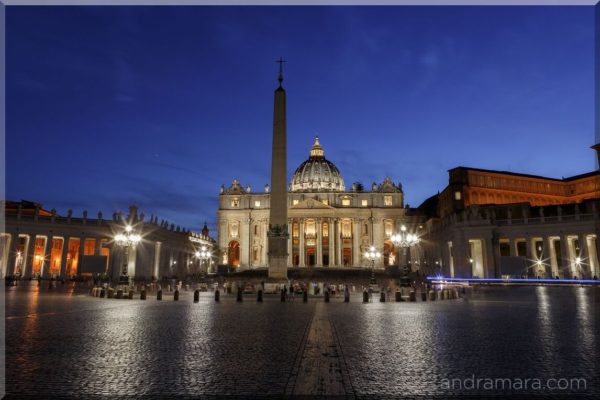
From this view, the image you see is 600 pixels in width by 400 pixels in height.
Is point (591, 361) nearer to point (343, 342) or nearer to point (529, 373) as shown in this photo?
point (529, 373)

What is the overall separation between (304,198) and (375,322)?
86.9 m

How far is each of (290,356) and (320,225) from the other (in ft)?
284

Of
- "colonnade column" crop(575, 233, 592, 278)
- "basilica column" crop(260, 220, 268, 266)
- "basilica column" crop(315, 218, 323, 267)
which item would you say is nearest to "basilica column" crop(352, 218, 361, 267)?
"basilica column" crop(315, 218, 323, 267)

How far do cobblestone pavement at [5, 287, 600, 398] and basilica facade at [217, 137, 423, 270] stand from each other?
263 ft

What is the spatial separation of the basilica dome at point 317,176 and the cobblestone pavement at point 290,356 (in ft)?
320

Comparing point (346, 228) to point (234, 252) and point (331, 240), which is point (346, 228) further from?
point (234, 252)

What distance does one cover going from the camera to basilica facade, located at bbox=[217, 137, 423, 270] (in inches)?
3698

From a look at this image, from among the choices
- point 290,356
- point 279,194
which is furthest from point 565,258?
point 290,356

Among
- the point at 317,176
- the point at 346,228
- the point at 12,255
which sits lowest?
the point at 12,255

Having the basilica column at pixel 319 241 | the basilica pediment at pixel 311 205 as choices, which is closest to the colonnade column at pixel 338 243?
the basilica column at pixel 319 241

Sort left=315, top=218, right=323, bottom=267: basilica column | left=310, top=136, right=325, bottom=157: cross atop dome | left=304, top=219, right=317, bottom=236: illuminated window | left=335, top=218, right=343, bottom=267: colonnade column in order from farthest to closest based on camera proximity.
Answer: left=310, top=136, right=325, bottom=157: cross atop dome, left=304, top=219, right=317, bottom=236: illuminated window, left=315, top=218, right=323, bottom=267: basilica column, left=335, top=218, right=343, bottom=267: colonnade column

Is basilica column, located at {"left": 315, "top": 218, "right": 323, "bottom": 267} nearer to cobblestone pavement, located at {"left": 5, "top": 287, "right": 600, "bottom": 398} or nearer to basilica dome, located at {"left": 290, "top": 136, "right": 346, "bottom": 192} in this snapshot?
basilica dome, located at {"left": 290, "top": 136, "right": 346, "bottom": 192}

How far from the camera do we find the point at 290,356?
7812mm

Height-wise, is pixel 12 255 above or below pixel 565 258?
above
